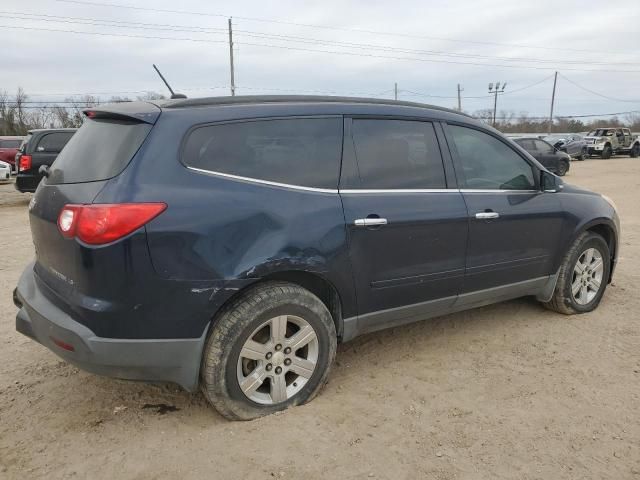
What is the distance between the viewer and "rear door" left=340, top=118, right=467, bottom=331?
3.10 m

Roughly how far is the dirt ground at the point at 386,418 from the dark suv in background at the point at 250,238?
0.31 meters

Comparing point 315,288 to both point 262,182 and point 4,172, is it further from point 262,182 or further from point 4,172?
point 4,172

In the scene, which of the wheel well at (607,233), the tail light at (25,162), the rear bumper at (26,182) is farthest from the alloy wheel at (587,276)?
the tail light at (25,162)

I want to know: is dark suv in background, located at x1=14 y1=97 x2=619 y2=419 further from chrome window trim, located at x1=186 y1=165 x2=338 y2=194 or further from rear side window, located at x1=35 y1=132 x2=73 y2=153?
rear side window, located at x1=35 y1=132 x2=73 y2=153

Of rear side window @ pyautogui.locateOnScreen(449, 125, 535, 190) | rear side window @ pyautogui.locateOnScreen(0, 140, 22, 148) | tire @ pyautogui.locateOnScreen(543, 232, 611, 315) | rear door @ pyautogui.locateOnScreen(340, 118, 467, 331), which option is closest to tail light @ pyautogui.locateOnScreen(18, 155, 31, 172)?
rear door @ pyautogui.locateOnScreen(340, 118, 467, 331)

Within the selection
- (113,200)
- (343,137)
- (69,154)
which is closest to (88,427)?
(113,200)

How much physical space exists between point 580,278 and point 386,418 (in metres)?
2.54

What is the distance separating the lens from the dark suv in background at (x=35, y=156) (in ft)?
39.3

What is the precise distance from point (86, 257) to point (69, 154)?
0.82m

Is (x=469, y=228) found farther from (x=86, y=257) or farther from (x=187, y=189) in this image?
(x=86, y=257)

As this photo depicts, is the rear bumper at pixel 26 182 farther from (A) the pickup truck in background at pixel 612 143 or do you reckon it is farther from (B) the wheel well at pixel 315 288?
(A) the pickup truck in background at pixel 612 143

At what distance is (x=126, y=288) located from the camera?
2.45 meters

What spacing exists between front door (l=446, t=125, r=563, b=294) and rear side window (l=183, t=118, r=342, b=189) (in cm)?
106

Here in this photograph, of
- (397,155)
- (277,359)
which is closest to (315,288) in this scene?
(277,359)
